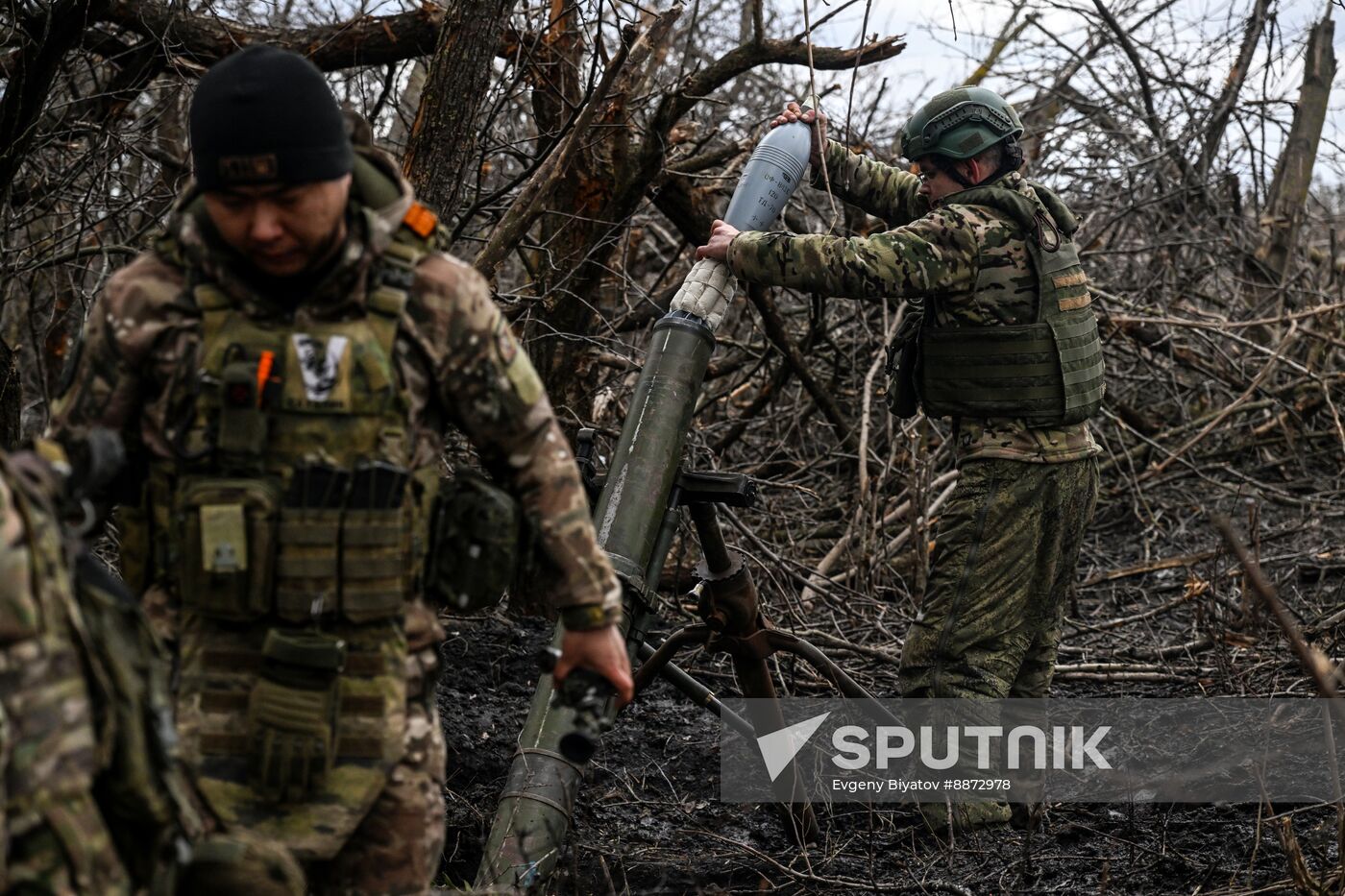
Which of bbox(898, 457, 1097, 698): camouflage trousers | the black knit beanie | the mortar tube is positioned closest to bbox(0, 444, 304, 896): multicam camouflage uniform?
the black knit beanie

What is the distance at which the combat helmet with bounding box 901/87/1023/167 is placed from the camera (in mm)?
4480

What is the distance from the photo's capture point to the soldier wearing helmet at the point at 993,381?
4.47 metres

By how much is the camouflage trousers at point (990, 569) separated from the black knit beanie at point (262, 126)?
111 inches

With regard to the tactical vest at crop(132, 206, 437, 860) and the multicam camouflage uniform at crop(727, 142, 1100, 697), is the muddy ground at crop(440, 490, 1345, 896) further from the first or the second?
the tactical vest at crop(132, 206, 437, 860)

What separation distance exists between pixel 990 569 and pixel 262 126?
9.76 feet

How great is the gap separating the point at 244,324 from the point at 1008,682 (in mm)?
3028

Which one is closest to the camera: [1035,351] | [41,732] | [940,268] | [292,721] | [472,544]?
[41,732]

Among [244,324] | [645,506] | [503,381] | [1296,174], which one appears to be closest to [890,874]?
[645,506]

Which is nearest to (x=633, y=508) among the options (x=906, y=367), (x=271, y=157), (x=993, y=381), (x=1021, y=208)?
(x=906, y=367)

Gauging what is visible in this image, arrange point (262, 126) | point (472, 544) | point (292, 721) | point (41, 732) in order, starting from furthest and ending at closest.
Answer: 1. point (472, 544)
2. point (292, 721)
3. point (262, 126)
4. point (41, 732)

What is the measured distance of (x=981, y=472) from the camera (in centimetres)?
457

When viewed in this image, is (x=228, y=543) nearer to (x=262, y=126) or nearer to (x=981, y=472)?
(x=262, y=126)

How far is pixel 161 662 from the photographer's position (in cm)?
195

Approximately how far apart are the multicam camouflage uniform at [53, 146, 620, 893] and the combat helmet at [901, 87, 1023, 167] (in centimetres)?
248
